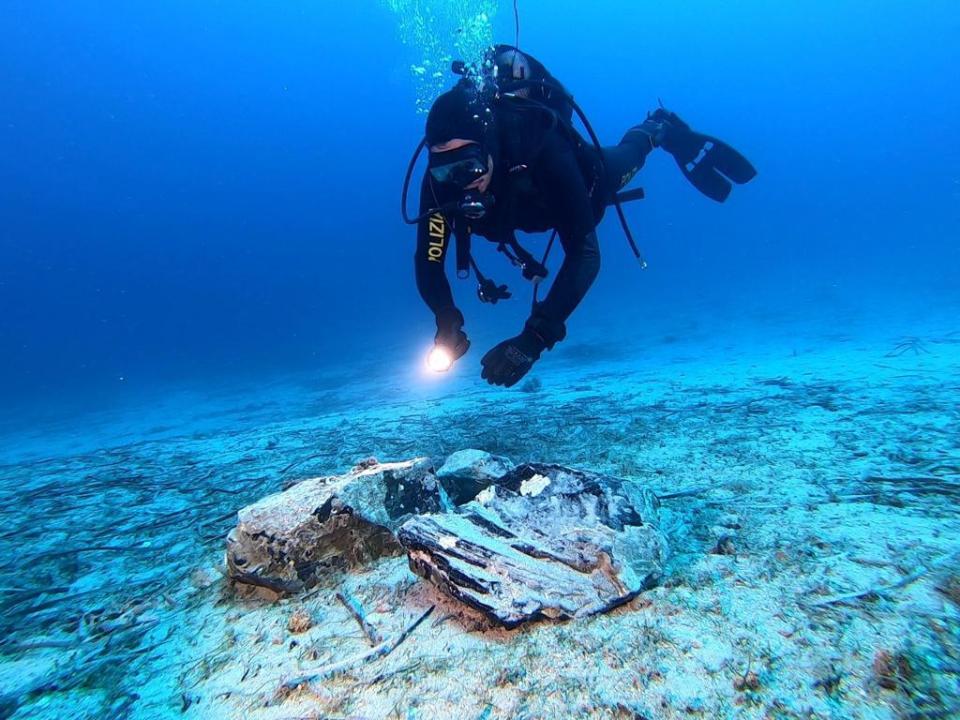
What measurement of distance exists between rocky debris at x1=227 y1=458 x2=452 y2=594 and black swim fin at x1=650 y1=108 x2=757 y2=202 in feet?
24.3

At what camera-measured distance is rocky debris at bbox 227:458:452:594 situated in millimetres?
2260

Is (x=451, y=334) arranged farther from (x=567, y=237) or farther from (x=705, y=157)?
(x=705, y=157)

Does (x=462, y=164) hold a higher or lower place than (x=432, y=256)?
higher

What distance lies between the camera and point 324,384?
49.8 feet

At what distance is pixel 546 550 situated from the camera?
2002 mm

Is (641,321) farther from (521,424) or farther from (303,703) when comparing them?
(303,703)

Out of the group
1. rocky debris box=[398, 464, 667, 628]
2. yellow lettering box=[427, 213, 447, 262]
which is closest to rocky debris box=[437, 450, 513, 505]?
rocky debris box=[398, 464, 667, 628]

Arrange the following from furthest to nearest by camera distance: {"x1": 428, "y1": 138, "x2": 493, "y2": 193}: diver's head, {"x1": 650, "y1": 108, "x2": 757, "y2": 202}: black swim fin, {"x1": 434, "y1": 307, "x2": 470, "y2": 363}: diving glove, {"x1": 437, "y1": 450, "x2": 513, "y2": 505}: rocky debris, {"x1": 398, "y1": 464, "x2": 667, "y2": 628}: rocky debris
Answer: {"x1": 650, "y1": 108, "x2": 757, "y2": 202}: black swim fin → {"x1": 434, "y1": 307, "x2": 470, "y2": 363}: diving glove → {"x1": 428, "y1": 138, "x2": 493, "y2": 193}: diver's head → {"x1": 437, "y1": 450, "x2": 513, "y2": 505}: rocky debris → {"x1": 398, "y1": 464, "x2": 667, "y2": 628}: rocky debris

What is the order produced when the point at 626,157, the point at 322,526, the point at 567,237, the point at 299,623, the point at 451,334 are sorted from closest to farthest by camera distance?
1. the point at 299,623
2. the point at 322,526
3. the point at 567,237
4. the point at 451,334
5. the point at 626,157

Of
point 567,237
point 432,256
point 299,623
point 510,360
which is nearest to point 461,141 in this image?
point 432,256

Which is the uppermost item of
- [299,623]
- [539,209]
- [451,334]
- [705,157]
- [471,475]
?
[705,157]

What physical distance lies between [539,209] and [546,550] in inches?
115

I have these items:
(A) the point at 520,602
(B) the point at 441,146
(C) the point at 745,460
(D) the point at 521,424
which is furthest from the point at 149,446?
(C) the point at 745,460

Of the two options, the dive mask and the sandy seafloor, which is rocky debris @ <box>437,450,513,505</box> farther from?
the dive mask
